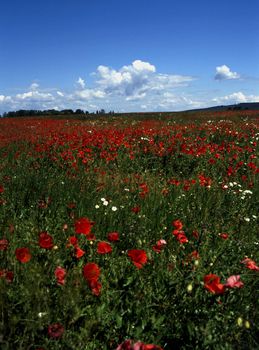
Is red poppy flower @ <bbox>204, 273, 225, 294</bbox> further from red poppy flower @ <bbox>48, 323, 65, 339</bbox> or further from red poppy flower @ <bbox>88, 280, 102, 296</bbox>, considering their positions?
red poppy flower @ <bbox>48, 323, 65, 339</bbox>

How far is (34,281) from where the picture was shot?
8.67 feet

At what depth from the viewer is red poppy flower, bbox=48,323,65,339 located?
2432mm

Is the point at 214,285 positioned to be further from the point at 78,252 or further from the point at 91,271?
the point at 78,252

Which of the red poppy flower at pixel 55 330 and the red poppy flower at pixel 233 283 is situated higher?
the red poppy flower at pixel 233 283

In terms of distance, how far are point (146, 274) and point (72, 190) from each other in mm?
2643

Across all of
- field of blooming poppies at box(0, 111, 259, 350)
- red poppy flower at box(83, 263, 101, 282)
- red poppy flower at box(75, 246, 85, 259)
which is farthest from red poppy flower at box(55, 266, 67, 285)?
red poppy flower at box(75, 246, 85, 259)

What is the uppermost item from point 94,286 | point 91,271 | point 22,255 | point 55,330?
point 22,255

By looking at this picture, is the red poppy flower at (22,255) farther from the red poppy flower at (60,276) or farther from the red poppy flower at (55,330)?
the red poppy flower at (55,330)

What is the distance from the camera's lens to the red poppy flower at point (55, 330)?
2432 millimetres

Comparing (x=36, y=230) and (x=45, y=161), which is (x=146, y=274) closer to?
(x=36, y=230)

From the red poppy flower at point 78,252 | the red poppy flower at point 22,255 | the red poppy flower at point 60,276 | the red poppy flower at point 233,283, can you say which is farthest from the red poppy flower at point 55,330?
the red poppy flower at point 233,283

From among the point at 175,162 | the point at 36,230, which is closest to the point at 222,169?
the point at 175,162

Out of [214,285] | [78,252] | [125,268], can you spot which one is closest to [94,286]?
[78,252]

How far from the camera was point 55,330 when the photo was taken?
97.0 inches
